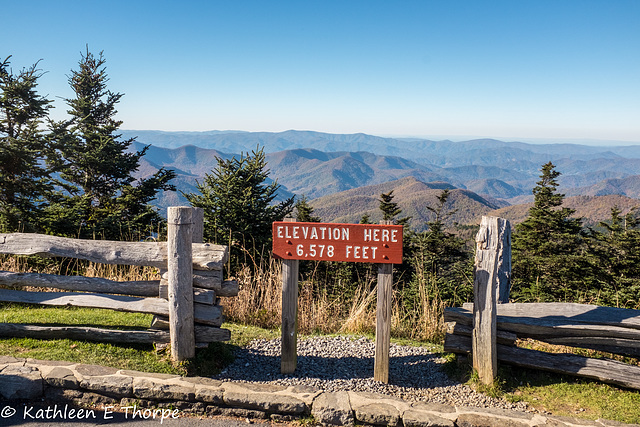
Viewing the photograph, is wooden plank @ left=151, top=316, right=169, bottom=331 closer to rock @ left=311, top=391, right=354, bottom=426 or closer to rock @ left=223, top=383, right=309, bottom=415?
rock @ left=223, top=383, right=309, bottom=415

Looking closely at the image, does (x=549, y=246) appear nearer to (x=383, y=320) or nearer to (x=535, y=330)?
(x=535, y=330)

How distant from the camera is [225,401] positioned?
12.3 feet

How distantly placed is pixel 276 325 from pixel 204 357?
66.3 inches

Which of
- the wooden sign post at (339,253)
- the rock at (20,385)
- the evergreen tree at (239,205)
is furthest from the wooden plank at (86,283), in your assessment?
the evergreen tree at (239,205)

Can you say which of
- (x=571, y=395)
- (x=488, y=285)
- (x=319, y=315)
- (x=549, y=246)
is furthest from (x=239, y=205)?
(x=549, y=246)

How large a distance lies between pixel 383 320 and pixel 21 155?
37.3 ft

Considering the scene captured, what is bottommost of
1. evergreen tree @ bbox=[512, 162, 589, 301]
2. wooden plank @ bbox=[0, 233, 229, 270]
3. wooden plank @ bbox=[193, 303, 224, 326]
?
evergreen tree @ bbox=[512, 162, 589, 301]

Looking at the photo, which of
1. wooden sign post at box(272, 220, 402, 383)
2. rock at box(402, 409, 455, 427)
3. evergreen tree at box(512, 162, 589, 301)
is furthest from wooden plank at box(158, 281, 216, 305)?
evergreen tree at box(512, 162, 589, 301)

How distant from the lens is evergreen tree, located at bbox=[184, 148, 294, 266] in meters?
9.99

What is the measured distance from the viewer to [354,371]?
4.64 meters

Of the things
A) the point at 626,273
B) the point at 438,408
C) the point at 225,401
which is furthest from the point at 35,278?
the point at 626,273

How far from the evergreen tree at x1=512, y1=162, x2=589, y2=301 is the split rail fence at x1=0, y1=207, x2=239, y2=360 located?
56.3 ft

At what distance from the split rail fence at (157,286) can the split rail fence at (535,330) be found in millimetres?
2634

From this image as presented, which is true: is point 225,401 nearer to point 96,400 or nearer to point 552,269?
point 96,400
